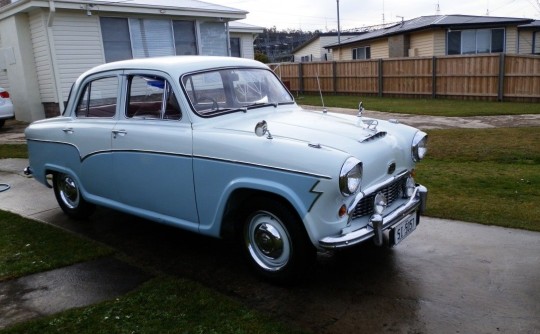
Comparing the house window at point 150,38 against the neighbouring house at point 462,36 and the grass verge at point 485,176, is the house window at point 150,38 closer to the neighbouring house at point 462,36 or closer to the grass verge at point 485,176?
the grass verge at point 485,176

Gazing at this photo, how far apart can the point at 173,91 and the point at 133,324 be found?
1970 millimetres

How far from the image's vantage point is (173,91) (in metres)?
4.18

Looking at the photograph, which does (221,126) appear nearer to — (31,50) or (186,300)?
(186,300)

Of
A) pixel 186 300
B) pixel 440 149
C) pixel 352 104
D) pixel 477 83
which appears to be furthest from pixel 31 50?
pixel 477 83

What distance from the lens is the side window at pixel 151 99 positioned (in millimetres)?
4227

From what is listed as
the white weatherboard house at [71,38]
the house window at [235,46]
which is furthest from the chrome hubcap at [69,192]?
the house window at [235,46]

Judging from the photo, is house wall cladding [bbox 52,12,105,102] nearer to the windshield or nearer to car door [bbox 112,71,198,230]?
car door [bbox 112,71,198,230]

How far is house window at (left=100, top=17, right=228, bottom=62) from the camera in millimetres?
14516

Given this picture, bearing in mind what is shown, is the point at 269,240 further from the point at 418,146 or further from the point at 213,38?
the point at 213,38

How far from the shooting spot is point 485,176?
21.8 feet

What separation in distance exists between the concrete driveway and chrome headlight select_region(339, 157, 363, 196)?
0.87 meters

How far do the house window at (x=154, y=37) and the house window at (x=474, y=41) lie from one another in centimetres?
1267

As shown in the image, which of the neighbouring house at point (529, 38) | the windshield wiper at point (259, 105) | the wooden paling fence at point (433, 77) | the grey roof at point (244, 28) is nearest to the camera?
the windshield wiper at point (259, 105)

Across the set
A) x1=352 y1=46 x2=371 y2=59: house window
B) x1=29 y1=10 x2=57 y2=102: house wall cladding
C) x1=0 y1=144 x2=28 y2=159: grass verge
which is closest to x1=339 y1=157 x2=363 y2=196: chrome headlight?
x1=0 y1=144 x2=28 y2=159: grass verge
